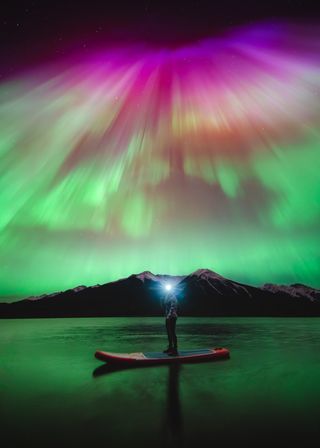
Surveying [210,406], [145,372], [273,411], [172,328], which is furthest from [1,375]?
[273,411]

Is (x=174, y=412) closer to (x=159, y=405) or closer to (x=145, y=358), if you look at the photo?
(x=159, y=405)

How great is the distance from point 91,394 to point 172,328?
6.62 meters

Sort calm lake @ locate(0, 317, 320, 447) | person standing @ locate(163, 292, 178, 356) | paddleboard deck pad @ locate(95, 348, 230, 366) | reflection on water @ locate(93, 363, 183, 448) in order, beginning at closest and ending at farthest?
reflection on water @ locate(93, 363, 183, 448) < calm lake @ locate(0, 317, 320, 447) < paddleboard deck pad @ locate(95, 348, 230, 366) < person standing @ locate(163, 292, 178, 356)

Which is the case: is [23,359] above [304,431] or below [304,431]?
above

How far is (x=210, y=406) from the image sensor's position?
13953 millimetres

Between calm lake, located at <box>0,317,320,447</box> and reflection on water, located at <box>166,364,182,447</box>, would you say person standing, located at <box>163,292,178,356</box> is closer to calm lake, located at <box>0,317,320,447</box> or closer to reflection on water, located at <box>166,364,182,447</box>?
calm lake, located at <box>0,317,320,447</box>

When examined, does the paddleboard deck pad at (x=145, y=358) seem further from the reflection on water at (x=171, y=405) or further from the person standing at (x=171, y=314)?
the reflection on water at (x=171, y=405)

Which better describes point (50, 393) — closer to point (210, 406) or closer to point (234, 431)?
point (210, 406)

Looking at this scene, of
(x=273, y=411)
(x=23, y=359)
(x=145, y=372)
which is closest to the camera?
(x=273, y=411)

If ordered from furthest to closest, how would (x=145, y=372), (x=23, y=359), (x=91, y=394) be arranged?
(x=23, y=359) < (x=145, y=372) < (x=91, y=394)

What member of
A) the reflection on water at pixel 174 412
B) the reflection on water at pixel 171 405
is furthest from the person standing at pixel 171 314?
the reflection on water at pixel 174 412

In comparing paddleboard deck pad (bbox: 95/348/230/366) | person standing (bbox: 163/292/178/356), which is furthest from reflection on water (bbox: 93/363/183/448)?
person standing (bbox: 163/292/178/356)

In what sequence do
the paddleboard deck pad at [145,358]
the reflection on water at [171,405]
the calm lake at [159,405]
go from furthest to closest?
the paddleboard deck pad at [145,358] → the calm lake at [159,405] → the reflection on water at [171,405]

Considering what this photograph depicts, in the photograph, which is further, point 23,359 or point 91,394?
point 23,359
